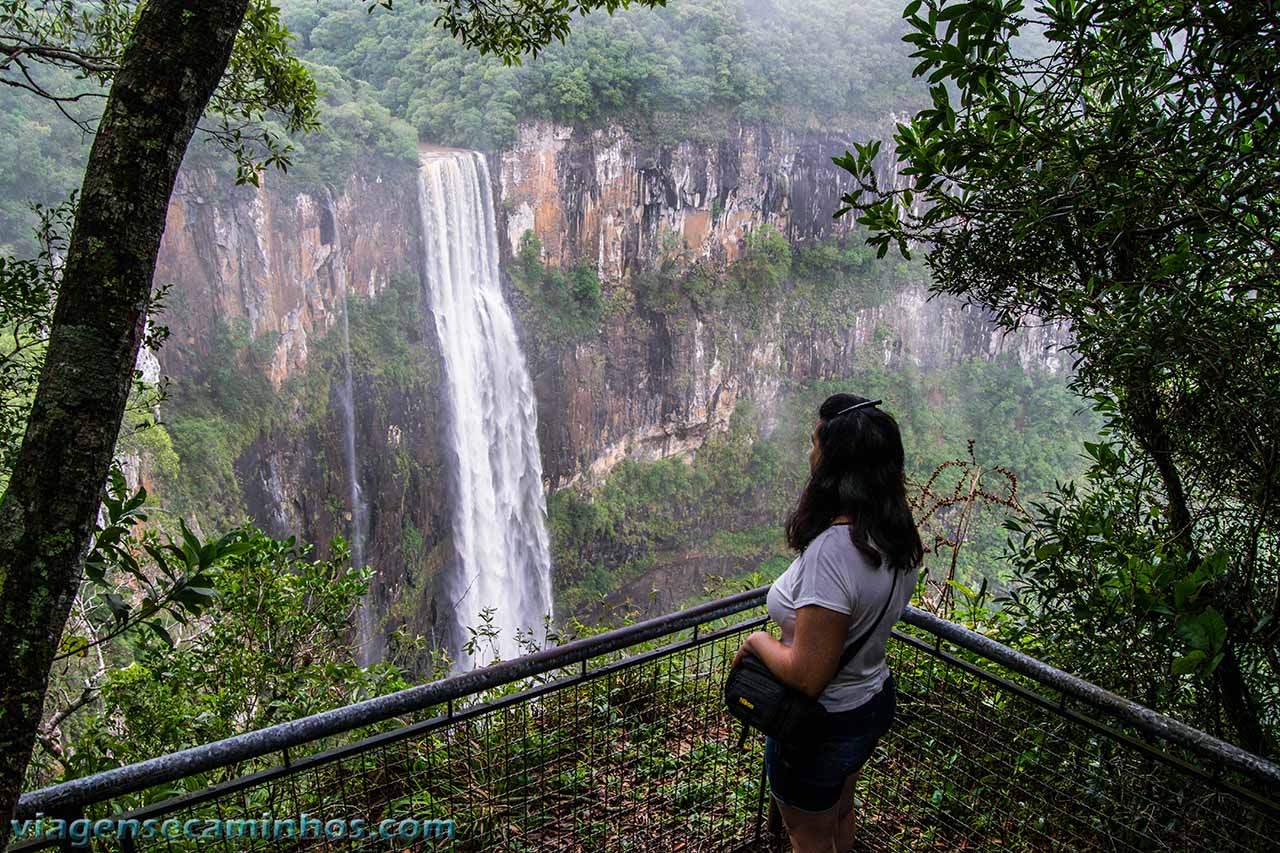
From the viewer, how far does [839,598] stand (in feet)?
4.45

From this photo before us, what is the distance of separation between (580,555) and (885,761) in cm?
2155

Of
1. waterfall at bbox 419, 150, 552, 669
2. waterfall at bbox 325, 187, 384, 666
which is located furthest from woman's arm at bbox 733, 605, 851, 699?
waterfall at bbox 419, 150, 552, 669

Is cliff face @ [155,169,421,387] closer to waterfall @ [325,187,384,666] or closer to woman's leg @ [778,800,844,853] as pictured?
waterfall @ [325,187,384,666]

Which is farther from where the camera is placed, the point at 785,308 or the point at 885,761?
the point at 785,308

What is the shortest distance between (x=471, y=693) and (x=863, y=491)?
2.83 ft

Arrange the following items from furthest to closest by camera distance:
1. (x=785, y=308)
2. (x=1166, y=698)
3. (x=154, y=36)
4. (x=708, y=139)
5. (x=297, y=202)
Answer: (x=785, y=308) < (x=708, y=139) < (x=297, y=202) < (x=1166, y=698) < (x=154, y=36)

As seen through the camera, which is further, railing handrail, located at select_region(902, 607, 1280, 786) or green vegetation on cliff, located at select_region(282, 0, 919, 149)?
green vegetation on cliff, located at select_region(282, 0, 919, 149)

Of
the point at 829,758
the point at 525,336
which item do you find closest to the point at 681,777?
the point at 829,758

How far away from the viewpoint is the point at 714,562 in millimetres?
26453

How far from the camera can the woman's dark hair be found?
1401 mm

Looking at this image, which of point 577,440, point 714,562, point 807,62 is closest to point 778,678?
point 577,440

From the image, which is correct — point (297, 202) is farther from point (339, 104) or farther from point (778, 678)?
point (778, 678)

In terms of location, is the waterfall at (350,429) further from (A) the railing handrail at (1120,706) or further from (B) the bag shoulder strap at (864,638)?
(B) the bag shoulder strap at (864,638)

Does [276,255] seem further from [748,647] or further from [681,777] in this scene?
[748,647]
